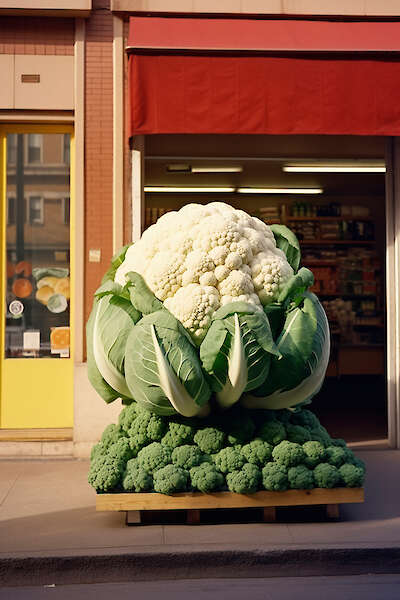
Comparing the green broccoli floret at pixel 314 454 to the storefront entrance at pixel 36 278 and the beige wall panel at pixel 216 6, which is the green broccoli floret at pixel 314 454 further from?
the beige wall panel at pixel 216 6

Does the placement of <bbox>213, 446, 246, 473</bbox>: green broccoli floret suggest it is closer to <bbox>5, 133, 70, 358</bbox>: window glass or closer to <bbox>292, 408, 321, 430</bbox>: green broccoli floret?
<bbox>292, 408, 321, 430</bbox>: green broccoli floret

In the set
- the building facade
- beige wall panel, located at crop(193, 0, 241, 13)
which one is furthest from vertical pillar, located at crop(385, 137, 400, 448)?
beige wall panel, located at crop(193, 0, 241, 13)

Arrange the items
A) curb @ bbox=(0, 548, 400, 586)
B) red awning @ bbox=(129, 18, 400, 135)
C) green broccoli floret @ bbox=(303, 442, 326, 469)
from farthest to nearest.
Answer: red awning @ bbox=(129, 18, 400, 135) → green broccoli floret @ bbox=(303, 442, 326, 469) → curb @ bbox=(0, 548, 400, 586)

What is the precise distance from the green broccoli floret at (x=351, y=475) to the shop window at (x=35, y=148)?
15.9 ft

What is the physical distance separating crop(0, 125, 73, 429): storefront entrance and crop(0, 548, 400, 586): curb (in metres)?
3.55

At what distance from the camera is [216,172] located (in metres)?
11.0

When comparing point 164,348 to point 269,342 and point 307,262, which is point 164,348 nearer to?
point 269,342

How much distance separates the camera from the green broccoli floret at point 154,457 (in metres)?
5.83

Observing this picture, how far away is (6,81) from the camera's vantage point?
8453 mm

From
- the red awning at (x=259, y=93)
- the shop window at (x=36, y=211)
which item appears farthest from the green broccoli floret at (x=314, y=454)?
the shop window at (x=36, y=211)

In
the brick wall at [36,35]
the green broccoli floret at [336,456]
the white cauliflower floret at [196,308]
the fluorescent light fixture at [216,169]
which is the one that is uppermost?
the brick wall at [36,35]

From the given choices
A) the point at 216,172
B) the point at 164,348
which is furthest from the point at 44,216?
the point at 164,348

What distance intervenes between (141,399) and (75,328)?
Result: 9.05 ft

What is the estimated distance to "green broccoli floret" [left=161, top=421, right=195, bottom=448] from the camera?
5977 millimetres
